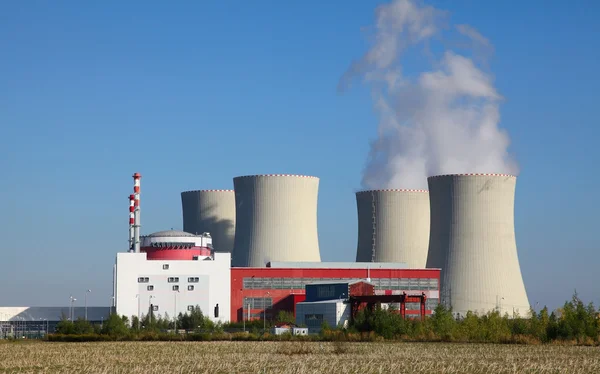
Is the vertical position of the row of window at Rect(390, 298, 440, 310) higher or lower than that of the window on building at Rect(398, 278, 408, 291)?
lower

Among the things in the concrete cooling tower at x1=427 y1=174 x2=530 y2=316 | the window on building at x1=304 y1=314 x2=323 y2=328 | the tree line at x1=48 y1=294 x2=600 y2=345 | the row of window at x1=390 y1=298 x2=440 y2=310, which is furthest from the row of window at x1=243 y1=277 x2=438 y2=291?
the tree line at x1=48 y1=294 x2=600 y2=345

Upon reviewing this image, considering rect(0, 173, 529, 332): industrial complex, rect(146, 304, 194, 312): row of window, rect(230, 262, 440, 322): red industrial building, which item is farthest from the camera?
rect(230, 262, 440, 322): red industrial building

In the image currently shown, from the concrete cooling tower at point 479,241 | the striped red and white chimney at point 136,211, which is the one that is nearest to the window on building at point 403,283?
the concrete cooling tower at point 479,241

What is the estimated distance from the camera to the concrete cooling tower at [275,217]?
52.8m

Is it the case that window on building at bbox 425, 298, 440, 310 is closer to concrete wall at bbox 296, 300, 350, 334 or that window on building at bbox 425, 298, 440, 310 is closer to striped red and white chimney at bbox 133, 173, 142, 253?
concrete wall at bbox 296, 300, 350, 334

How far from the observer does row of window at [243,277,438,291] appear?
58812 millimetres

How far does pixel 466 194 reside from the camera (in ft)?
157

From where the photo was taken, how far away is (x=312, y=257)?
5634 centimetres

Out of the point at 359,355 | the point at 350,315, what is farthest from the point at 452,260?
the point at 359,355

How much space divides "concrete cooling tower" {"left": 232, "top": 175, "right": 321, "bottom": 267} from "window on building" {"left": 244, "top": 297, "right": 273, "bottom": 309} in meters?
4.03

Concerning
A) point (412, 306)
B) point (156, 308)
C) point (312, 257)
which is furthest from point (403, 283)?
point (156, 308)

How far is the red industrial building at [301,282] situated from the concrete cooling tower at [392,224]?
1299 millimetres

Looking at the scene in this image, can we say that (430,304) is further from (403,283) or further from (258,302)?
(258,302)

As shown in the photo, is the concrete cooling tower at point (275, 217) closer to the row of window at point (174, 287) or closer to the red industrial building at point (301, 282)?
the red industrial building at point (301, 282)
